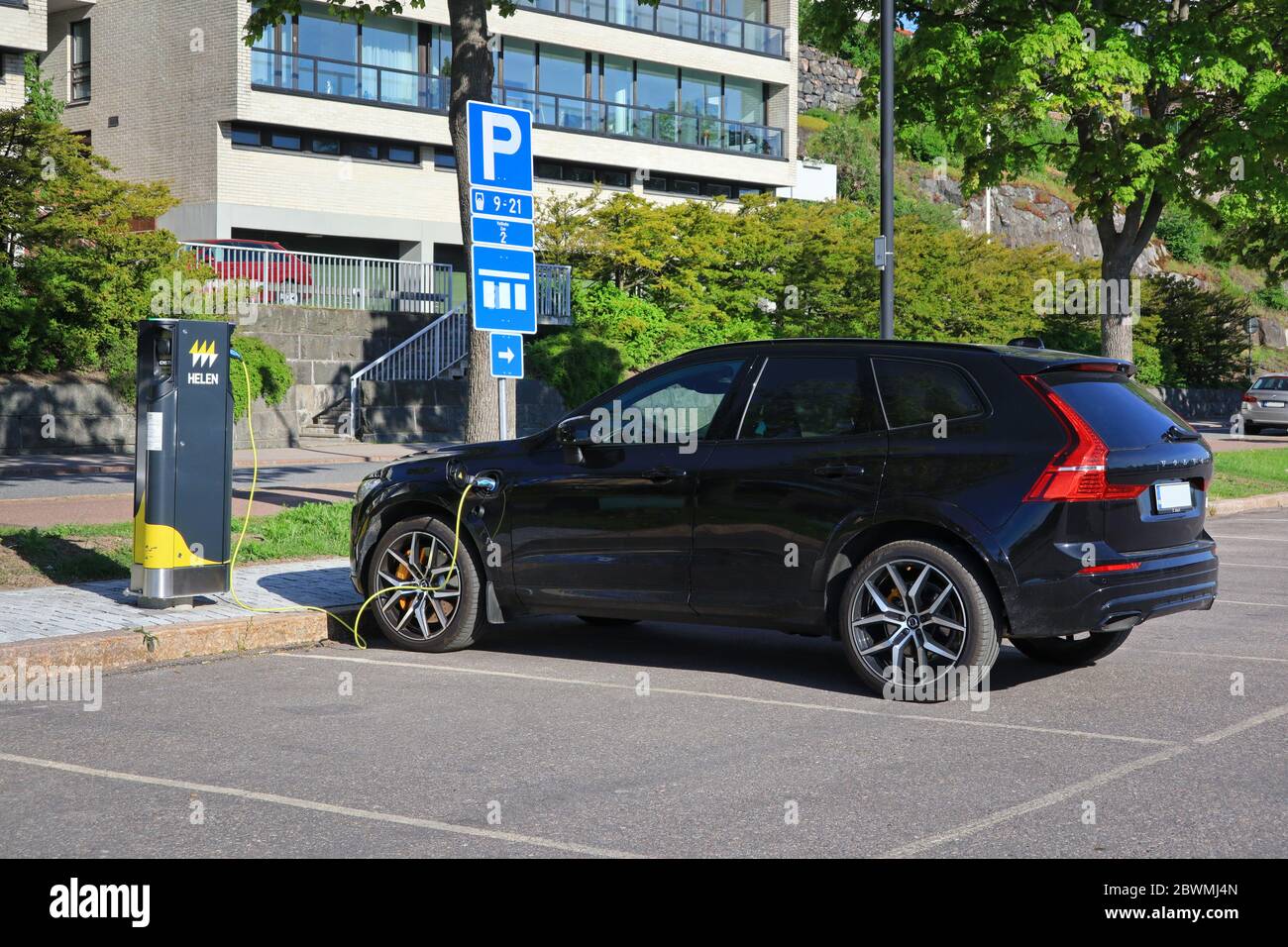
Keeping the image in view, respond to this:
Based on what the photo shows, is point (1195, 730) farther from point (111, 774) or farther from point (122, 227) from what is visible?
point (122, 227)

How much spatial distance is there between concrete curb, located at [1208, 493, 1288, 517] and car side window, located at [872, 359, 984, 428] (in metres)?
11.5

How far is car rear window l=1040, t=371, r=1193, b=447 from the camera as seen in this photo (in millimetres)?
7219

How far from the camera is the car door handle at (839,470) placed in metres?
7.41

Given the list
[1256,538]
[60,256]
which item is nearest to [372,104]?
[60,256]

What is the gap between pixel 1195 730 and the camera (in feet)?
21.7

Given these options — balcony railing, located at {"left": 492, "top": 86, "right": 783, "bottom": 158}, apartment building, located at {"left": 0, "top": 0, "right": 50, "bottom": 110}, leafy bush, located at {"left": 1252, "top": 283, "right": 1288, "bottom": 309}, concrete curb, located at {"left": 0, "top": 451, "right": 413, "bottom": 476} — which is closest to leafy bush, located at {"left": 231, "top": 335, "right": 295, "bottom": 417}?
concrete curb, located at {"left": 0, "top": 451, "right": 413, "bottom": 476}

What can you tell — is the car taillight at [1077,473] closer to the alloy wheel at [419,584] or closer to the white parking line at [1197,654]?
the white parking line at [1197,654]

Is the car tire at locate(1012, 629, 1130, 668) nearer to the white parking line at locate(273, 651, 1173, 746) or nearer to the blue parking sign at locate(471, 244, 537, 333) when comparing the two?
the white parking line at locate(273, 651, 1173, 746)

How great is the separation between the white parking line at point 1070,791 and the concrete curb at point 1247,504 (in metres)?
11.8

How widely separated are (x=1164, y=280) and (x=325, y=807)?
144 ft

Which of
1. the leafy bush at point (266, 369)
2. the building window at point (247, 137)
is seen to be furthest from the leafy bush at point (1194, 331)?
the leafy bush at point (266, 369)

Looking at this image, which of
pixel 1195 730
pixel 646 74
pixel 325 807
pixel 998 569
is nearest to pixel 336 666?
pixel 325 807

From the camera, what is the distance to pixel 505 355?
11.4 m
